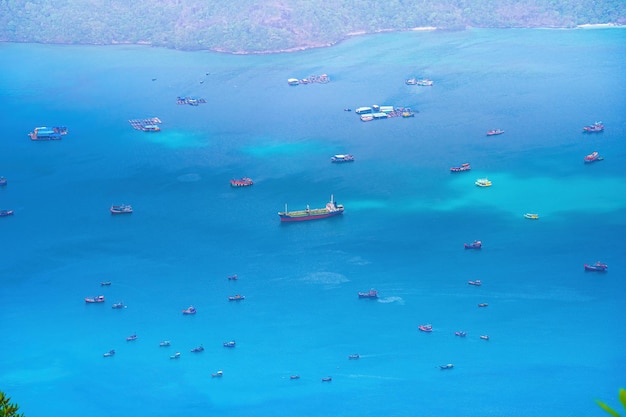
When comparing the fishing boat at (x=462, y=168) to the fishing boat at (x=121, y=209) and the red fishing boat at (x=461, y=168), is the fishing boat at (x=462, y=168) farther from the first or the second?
the fishing boat at (x=121, y=209)

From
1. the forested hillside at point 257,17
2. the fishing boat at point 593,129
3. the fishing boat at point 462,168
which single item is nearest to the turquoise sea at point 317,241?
the fishing boat at point 593,129

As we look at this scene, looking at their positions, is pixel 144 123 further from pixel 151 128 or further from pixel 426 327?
pixel 426 327

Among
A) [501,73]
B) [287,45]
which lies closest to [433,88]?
[501,73]

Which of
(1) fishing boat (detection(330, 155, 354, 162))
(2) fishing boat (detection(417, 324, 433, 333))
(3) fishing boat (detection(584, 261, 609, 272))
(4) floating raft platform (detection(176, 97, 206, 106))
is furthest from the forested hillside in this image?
(2) fishing boat (detection(417, 324, 433, 333))

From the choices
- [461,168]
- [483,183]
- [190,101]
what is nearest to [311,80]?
[190,101]

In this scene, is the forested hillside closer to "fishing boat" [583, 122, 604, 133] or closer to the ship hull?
"fishing boat" [583, 122, 604, 133]

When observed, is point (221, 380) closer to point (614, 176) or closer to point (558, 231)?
point (558, 231)
